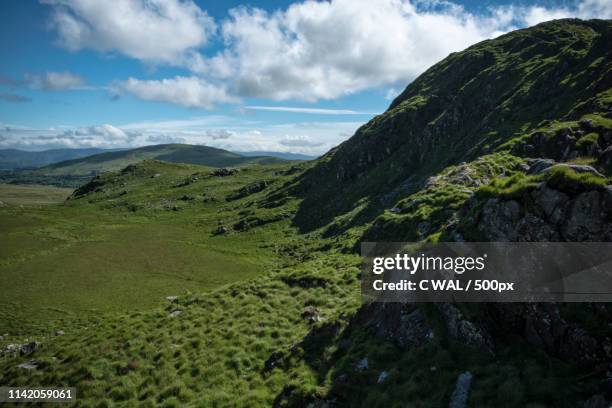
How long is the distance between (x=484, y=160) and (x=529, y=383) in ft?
107

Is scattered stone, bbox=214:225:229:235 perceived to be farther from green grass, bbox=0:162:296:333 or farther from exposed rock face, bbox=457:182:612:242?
exposed rock face, bbox=457:182:612:242

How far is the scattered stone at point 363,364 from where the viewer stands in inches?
653

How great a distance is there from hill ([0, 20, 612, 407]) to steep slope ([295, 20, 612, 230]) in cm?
62

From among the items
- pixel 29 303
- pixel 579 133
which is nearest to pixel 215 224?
pixel 29 303

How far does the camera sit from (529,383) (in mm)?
12266

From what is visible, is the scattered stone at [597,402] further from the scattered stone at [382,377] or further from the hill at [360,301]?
the scattered stone at [382,377]

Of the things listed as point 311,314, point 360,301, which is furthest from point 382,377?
point 311,314

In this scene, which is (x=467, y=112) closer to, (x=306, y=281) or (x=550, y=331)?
(x=306, y=281)

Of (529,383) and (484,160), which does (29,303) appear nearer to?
(529,383)

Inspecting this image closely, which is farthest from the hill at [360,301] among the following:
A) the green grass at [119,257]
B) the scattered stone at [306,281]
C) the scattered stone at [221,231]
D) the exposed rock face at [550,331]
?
the scattered stone at [221,231]

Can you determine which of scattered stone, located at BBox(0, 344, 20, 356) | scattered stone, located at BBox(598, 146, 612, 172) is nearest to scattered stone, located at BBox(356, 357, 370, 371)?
scattered stone, located at BBox(598, 146, 612, 172)

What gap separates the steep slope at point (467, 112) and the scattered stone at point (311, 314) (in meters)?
34.7

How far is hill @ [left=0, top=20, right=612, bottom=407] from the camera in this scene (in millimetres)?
13781

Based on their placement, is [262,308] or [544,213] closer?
[544,213]
